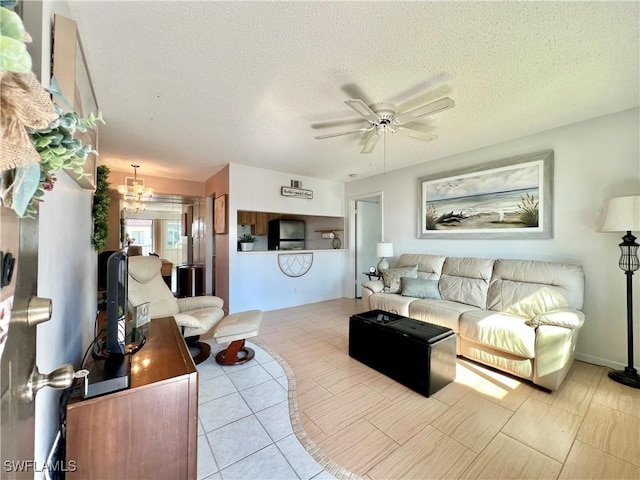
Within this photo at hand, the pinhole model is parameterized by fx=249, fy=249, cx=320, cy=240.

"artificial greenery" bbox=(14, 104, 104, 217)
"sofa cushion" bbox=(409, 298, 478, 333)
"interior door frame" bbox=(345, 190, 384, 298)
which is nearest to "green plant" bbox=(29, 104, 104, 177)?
"artificial greenery" bbox=(14, 104, 104, 217)

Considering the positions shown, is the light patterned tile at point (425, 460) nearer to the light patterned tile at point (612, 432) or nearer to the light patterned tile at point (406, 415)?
the light patterned tile at point (406, 415)

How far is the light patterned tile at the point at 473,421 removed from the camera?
5.34ft

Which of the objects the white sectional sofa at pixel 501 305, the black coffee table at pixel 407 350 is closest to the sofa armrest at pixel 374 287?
the white sectional sofa at pixel 501 305

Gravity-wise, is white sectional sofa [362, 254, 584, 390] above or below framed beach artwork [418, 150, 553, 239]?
below

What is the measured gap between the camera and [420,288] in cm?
339

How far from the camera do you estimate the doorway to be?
5562 millimetres

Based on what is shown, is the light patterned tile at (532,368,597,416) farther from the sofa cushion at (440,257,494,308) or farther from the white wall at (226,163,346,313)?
the white wall at (226,163,346,313)

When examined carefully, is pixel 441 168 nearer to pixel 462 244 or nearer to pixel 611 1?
pixel 462 244

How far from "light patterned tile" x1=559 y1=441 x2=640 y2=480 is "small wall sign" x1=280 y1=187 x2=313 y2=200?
4.43 metres

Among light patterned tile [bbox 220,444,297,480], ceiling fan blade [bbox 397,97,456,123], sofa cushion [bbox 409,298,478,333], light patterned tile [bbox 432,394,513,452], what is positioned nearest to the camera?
light patterned tile [bbox 220,444,297,480]

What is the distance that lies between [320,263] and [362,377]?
3.05 meters

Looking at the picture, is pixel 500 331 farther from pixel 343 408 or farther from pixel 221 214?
pixel 221 214

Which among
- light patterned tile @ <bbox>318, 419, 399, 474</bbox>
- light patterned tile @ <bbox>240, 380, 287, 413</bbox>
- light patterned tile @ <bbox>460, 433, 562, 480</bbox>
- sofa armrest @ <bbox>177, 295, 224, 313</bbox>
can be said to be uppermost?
sofa armrest @ <bbox>177, 295, 224, 313</bbox>
